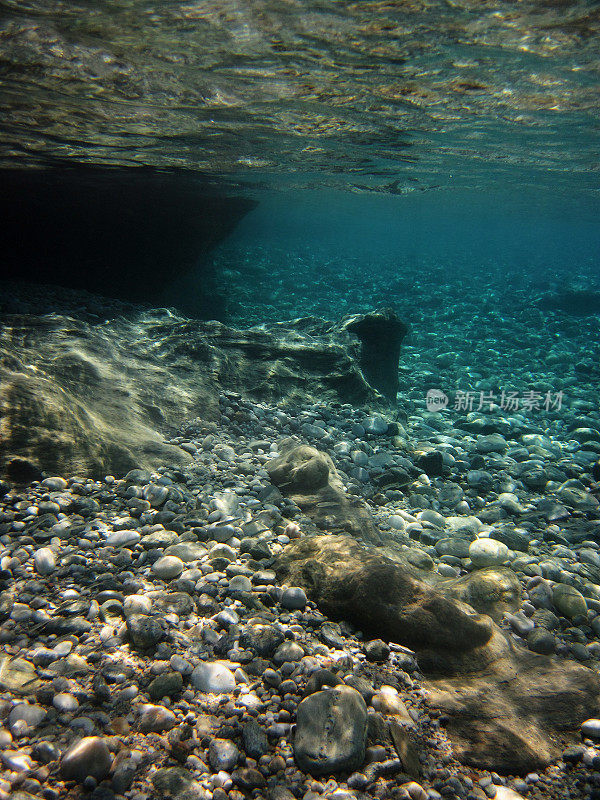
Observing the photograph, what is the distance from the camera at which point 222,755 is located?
1.78 m

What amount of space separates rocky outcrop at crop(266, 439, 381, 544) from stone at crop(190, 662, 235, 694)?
6.62ft

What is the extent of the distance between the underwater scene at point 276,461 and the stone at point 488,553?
0.09 ft

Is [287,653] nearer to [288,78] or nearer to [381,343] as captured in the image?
[381,343]

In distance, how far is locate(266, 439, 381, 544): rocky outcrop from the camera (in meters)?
4.17

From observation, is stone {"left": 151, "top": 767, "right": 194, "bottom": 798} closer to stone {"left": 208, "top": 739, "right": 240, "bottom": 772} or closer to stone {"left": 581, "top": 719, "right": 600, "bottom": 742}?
stone {"left": 208, "top": 739, "right": 240, "bottom": 772}

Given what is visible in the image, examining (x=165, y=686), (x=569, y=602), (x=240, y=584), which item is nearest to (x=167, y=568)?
(x=240, y=584)

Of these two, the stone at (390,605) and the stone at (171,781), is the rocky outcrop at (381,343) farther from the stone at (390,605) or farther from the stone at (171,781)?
the stone at (171,781)

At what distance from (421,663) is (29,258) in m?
14.2

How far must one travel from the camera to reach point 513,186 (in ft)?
76.5

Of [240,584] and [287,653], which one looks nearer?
[287,653]

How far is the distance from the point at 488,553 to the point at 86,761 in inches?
143

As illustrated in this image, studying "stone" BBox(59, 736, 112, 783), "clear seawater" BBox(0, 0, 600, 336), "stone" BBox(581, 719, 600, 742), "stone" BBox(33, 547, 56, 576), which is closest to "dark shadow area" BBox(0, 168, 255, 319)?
"clear seawater" BBox(0, 0, 600, 336)

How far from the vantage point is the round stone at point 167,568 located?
2.92 metres

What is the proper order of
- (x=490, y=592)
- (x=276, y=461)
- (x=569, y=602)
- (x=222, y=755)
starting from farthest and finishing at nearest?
(x=276, y=461) < (x=569, y=602) < (x=490, y=592) < (x=222, y=755)
